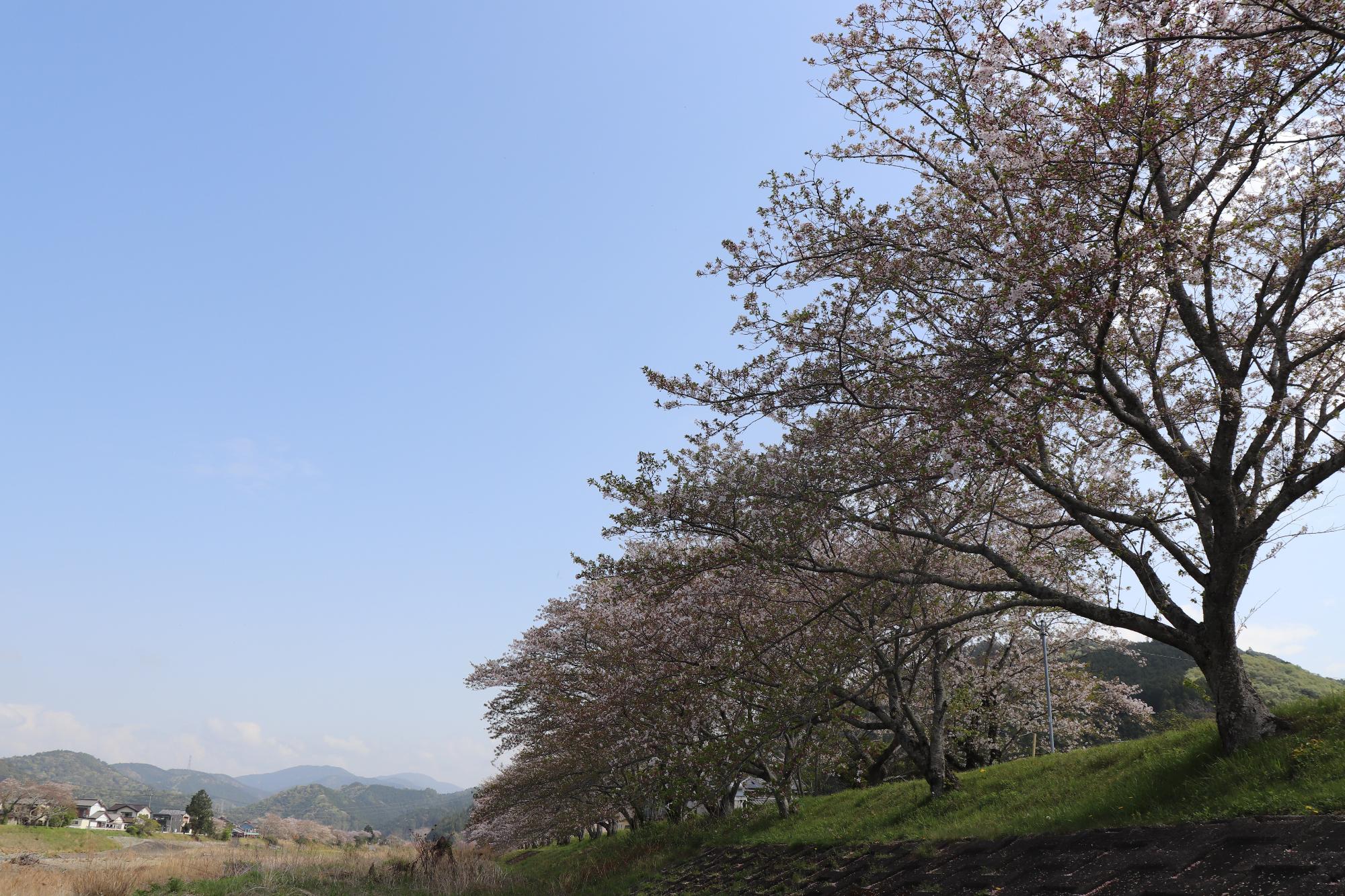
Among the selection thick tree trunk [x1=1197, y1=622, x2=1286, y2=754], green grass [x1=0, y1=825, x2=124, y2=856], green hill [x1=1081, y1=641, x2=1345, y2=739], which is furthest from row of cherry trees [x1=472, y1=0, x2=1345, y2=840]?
green grass [x1=0, y1=825, x2=124, y2=856]

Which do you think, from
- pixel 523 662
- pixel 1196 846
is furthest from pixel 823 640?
A: pixel 523 662

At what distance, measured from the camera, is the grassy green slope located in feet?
27.1

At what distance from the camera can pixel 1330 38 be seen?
735 cm

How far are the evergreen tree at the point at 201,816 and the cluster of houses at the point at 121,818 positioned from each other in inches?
66.5

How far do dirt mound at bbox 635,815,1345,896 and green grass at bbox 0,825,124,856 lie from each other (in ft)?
167

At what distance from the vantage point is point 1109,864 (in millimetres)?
7875

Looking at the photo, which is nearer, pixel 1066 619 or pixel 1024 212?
pixel 1024 212

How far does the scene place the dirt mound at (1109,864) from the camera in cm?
636

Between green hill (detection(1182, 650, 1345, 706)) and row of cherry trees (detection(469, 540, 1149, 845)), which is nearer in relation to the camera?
row of cherry trees (detection(469, 540, 1149, 845))

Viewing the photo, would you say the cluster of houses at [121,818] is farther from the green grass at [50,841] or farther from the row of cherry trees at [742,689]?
the row of cherry trees at [742,689]

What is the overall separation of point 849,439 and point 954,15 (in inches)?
213

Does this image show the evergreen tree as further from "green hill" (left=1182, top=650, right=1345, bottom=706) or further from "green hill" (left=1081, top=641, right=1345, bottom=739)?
"green hill" (left=1182, top=650, right=1345, bottom=706)

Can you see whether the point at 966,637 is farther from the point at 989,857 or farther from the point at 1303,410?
the point at 1303,410

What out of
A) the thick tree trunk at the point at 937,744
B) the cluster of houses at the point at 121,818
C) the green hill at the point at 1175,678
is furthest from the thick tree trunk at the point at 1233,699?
the cluster of houses at the point at 121,818
